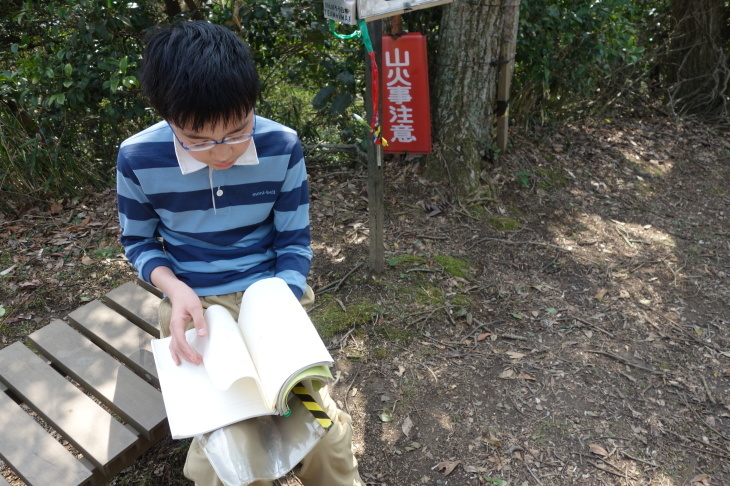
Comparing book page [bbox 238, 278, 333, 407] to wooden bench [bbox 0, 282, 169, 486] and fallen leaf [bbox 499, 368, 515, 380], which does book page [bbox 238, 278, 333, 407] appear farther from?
fallen leaf [bbox 499, 368, 515, 380]

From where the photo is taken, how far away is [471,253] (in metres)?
3.46

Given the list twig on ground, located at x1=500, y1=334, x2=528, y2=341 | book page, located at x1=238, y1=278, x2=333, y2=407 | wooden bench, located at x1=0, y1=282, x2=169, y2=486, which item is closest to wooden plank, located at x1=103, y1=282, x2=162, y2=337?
wooden bench, located at x1=0, y1=282, x2=169, y2=486

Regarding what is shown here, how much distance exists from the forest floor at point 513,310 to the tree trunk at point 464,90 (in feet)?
0.62

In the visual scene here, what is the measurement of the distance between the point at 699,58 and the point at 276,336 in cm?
622

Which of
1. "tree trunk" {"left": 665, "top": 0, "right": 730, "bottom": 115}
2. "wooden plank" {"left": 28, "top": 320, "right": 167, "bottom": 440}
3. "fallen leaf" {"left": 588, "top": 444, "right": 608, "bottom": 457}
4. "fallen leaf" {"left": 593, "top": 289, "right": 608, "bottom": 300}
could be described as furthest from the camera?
"tree trunk" {"left": 665, "top": 0, "right": 730, "bottom": 115}

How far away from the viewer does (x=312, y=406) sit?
154cm

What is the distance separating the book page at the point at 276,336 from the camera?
55.0 inches

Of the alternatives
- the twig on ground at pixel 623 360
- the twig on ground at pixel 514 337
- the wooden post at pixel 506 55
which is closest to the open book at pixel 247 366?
the twig on ground at pixel 514 337

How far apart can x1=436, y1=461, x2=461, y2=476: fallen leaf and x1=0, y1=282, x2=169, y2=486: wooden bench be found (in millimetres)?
1111

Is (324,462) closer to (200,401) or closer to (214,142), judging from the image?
(200,401)

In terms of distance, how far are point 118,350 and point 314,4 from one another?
8.59ft

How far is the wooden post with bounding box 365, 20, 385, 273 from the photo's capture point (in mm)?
2525

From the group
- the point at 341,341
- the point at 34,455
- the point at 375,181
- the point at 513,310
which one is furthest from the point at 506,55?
the point at 34,455

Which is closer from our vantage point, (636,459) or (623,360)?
(636,459)
